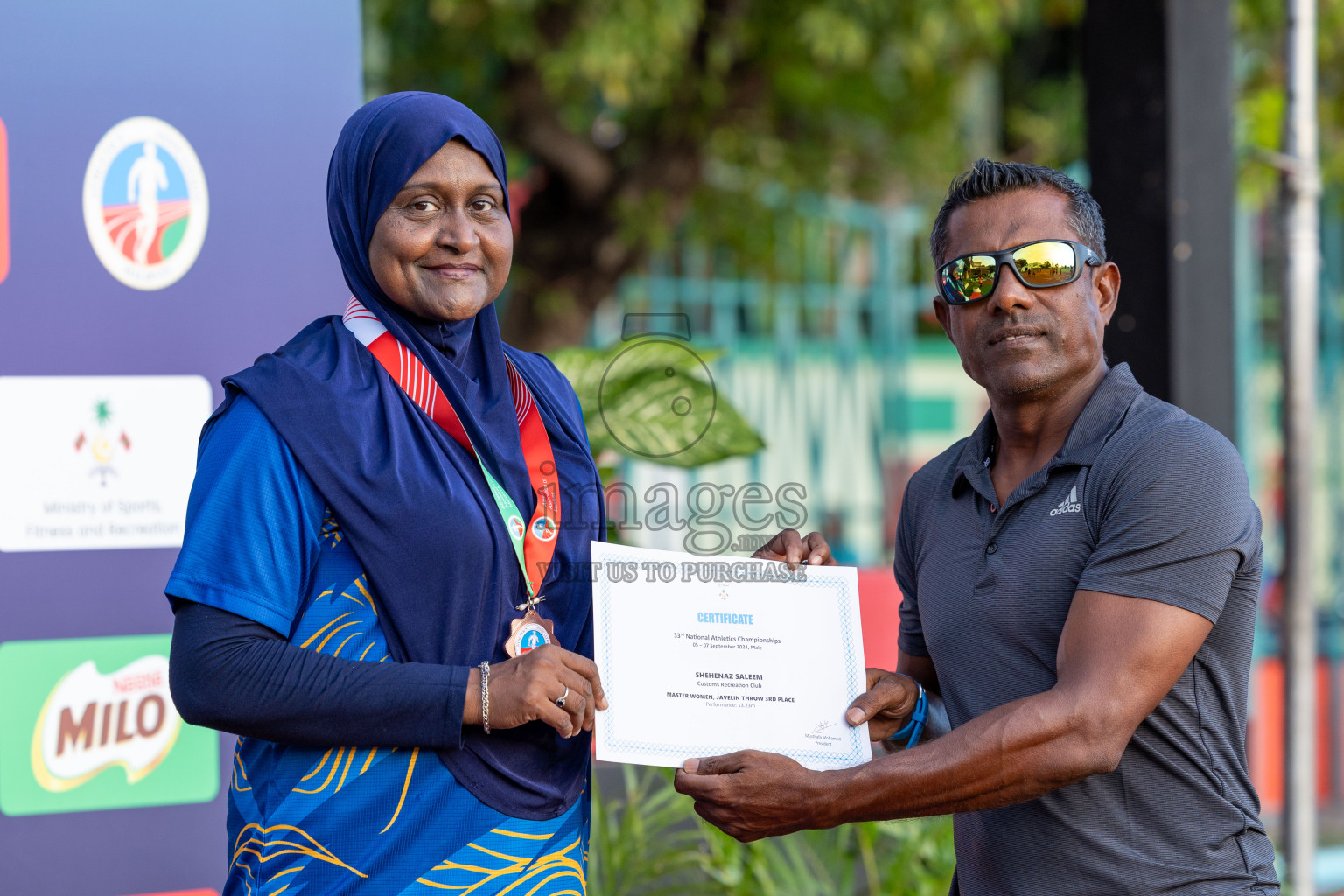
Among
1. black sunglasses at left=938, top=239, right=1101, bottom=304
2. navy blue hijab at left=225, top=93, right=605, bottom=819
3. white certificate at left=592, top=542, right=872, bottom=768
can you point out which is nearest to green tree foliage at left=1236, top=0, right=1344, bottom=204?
black sunglasses at left=938, top=239, right=1101, bottom=304

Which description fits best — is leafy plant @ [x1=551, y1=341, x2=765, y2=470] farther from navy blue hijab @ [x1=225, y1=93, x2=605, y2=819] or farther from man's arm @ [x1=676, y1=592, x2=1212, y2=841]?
man's arm @ [x1=676, y1=592, x2=1212, y2=841]

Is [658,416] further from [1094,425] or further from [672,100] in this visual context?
[672,100]

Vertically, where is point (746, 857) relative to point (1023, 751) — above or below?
below

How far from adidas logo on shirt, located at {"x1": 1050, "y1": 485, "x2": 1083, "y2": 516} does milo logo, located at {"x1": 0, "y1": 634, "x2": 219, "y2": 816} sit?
2065mm

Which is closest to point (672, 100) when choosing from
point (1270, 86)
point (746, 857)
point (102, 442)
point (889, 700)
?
point (1270, 86)

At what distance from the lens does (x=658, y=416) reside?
340 centimetres

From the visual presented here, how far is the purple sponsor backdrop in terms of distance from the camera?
275 cm

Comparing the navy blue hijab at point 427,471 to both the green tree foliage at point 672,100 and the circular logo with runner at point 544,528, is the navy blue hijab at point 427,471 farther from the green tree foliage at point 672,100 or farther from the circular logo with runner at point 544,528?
the green tree foliage at point 672,100

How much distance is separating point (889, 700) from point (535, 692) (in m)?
0.75

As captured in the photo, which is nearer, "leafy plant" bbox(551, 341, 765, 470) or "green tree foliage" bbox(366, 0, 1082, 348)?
"leafy plant" bbox(551, 341, 765, 470)

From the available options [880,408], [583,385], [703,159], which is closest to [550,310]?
[703,159]

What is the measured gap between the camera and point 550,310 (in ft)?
26.6

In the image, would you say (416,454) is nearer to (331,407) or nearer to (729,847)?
(331,407)

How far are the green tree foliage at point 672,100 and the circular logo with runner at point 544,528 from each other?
4.57 m
